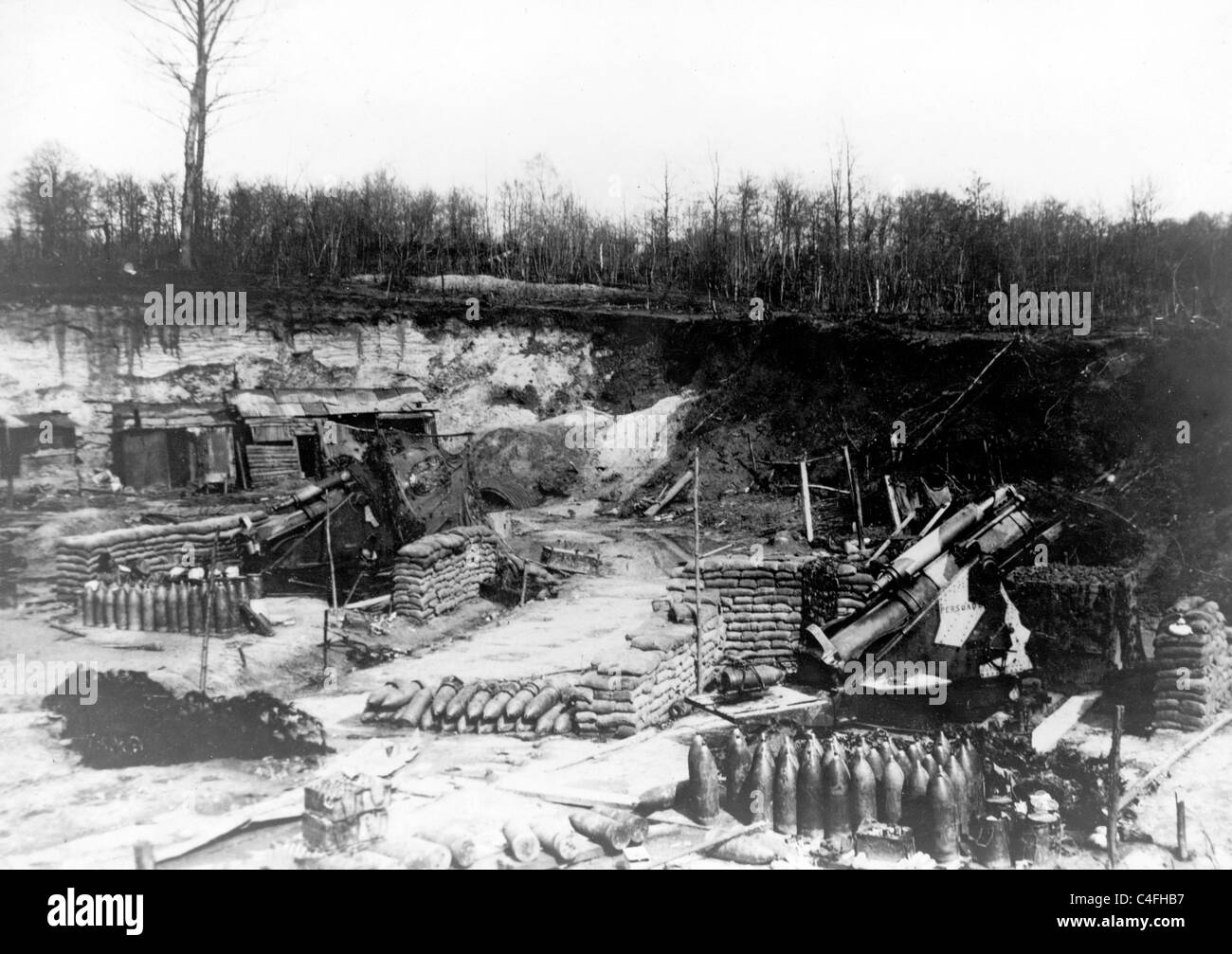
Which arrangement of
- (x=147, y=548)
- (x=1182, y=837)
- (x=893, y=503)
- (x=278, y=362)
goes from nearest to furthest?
1. (x=1182, y=837)
2. (x=147, y=548)
3. (x=893, y=503)
4. (x=278, y=362)

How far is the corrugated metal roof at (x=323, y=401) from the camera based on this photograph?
20.1 meters

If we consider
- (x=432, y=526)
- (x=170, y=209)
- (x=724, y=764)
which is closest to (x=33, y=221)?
(x=170, y=209)

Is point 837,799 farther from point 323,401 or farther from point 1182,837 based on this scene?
point 323,401

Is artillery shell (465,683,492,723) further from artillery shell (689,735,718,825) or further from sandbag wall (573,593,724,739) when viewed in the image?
artillery shell (689,735,718,825)

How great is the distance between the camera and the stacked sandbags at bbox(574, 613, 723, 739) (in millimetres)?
7352

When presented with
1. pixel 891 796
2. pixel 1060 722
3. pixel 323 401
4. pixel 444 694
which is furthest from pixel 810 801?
pixel 323 401

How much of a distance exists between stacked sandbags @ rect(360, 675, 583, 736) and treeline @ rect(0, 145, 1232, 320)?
16067 mm

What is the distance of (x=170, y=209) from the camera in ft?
78.5

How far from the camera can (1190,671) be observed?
297 inches

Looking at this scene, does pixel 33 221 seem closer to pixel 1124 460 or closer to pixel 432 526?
pixel 432 526

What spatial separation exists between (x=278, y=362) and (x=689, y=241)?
14.1 m

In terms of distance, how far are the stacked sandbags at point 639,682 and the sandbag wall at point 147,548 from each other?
5651mm

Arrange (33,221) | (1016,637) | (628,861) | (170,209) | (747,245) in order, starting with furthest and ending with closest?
1. (747,245)
2. (170,209)
3. (33,221)
4. (1016,637)
5. (628,861)
